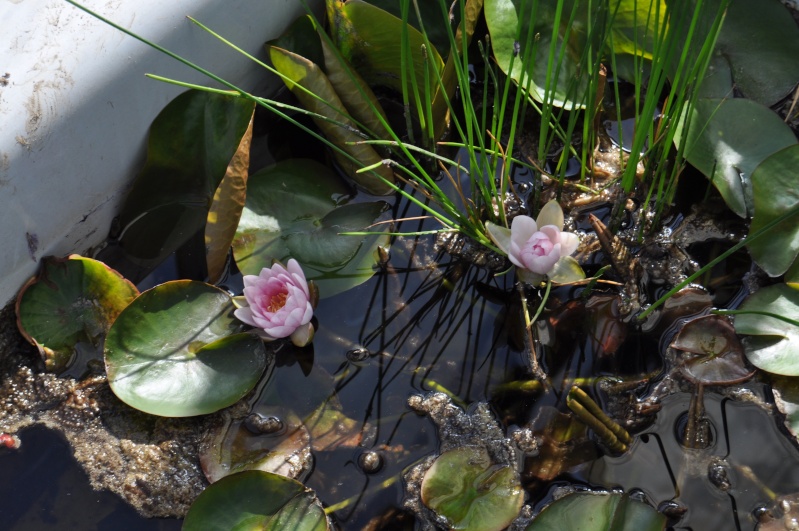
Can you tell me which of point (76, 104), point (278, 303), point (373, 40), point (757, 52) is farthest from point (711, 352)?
point (76, 104)

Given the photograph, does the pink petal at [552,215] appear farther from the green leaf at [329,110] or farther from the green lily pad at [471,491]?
the green lily pad at [471,491]

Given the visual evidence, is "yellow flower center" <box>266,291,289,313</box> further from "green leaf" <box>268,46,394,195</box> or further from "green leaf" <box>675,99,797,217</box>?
"green leaf" <box>675,99,797,217</box>

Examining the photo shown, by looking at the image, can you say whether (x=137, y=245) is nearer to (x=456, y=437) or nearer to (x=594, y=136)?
(x=456, y=437)

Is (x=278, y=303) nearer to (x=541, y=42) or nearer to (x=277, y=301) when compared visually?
(x=277, y=301)

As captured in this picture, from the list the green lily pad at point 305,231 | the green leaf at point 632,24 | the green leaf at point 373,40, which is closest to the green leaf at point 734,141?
the green leaf at point 632,24

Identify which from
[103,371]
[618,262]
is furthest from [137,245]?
[618,262]

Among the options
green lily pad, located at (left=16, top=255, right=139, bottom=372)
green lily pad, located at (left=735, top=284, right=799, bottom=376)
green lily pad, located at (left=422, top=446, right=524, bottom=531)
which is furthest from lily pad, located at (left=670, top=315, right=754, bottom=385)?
green lily pad, located at (left=16, top=255, right=139, bottom=372)
